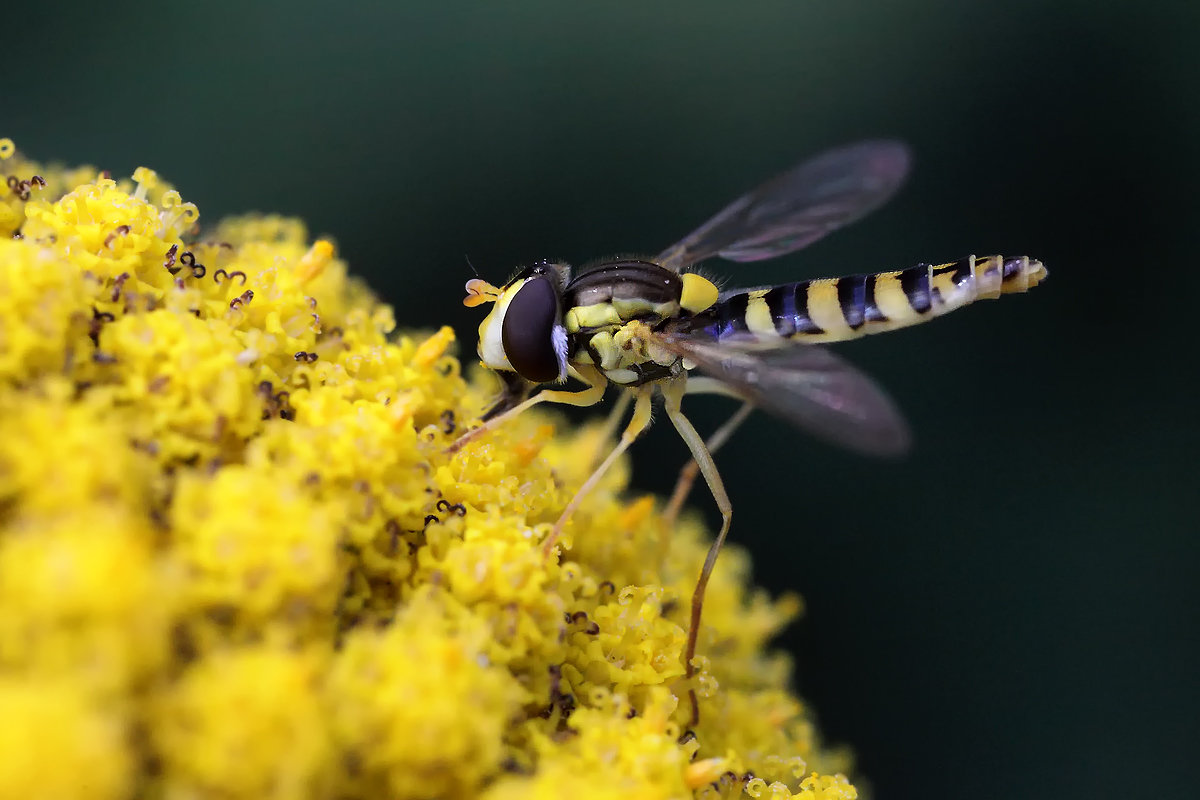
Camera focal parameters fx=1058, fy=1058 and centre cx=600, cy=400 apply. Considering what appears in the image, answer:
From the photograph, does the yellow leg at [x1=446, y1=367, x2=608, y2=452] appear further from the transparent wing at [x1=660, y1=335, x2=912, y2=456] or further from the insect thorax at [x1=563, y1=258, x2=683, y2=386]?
the transparent wing at [x1=660, y1=335, x2=912, y2=456]

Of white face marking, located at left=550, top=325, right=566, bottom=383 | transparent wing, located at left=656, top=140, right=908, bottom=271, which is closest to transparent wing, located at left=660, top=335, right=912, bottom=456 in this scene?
white face marking, located at left=550, top=325, right=566, bottom=383

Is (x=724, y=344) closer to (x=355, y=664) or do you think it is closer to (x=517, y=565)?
(x=517, y=565)

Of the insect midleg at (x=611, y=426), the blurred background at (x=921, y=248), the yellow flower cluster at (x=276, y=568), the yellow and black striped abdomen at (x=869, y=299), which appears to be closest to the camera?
the yellow flower cluster at (x=276, y=568)

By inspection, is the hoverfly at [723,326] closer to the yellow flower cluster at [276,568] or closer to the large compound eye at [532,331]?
the large compound eye at [532,331]

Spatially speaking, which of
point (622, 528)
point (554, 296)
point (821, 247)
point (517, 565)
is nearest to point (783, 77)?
Result: point (821, 247)

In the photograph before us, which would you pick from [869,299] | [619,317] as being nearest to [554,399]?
[619,317]

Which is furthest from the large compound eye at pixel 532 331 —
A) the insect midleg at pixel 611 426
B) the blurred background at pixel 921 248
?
the blurred background at pixel 921 248
